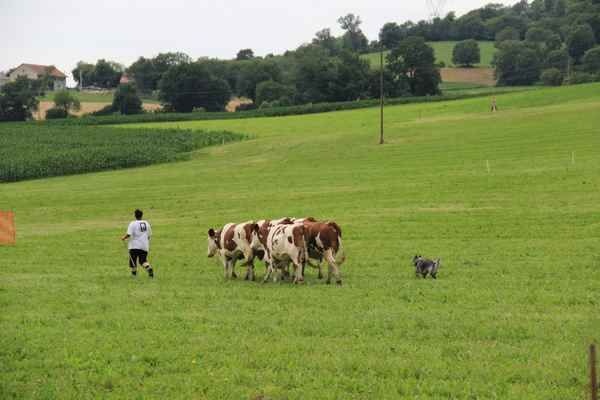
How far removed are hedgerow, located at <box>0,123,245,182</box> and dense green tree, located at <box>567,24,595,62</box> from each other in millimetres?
78484

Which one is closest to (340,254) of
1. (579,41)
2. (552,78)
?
(552,78)

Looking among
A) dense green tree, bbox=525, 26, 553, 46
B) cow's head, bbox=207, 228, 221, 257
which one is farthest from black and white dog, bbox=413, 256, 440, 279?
dense green tree, bbox=525, 26, 553, 46

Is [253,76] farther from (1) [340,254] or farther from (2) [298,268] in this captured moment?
(2) [298,268]

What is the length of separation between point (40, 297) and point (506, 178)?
3151 centimetres

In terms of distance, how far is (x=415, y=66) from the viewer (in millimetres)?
134000

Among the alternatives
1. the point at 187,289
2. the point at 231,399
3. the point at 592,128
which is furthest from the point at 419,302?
the point at 592,128

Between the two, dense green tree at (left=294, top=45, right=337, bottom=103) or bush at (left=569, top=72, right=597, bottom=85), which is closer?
bush at (left=569, top=72, right=597, bottom=85)

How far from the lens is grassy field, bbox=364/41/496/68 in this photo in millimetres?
171000

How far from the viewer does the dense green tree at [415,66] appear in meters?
134

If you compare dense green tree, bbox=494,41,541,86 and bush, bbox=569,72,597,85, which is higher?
dense green tree, bbox=494,41,541,86

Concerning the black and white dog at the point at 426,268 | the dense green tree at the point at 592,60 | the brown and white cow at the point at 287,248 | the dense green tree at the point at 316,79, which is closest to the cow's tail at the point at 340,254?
the brown and white cow at the point at 287,248

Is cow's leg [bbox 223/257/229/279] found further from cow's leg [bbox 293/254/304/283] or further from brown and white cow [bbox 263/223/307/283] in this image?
cow's leg [bbox 293/254/304/283]

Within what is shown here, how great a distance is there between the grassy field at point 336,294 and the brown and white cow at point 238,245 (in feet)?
2.03

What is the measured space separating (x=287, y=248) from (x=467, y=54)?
152915 millimetres
